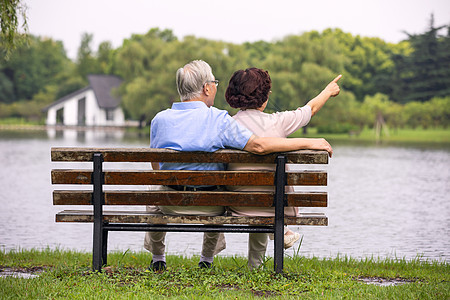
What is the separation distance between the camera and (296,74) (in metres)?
54.4

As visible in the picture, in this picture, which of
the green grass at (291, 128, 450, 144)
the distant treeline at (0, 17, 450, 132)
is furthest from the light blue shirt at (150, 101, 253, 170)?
the green grass at (291, 128, 450, 144)

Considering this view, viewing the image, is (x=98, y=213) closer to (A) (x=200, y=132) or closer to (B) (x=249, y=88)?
(A) (x=200, y=132)

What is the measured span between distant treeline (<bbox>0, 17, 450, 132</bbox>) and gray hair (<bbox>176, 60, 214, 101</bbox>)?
1382 inches

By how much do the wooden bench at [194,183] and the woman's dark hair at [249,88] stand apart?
1.45 feet

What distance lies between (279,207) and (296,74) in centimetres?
5025

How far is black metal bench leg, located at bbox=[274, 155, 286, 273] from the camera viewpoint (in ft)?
15.7

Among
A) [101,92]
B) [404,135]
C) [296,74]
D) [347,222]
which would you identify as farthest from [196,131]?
[101,92]

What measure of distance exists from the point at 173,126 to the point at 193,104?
212 millimetres

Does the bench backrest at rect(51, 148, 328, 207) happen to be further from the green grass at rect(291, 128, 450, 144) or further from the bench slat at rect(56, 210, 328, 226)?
the green grass at rect(291, 128, 450, 144)

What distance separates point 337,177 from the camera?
63.2 ft

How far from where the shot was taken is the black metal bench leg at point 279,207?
4.78 metres

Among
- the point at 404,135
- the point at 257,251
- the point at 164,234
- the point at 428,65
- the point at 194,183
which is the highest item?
the point at 428,65

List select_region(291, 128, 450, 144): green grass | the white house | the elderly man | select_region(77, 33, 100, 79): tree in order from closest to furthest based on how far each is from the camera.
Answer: the elderly man → select_region(291, 128, 450, 144): green grass → the white house → select_region(77, 33, 100, 79): tree

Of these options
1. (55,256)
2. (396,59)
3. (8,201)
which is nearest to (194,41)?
(396,59)
